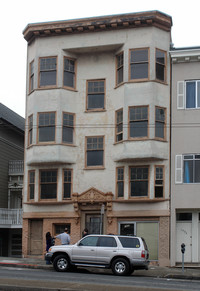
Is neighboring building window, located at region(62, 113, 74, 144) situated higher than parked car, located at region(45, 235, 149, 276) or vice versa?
neighboring building window, located at region(62, 113, 74, 144)

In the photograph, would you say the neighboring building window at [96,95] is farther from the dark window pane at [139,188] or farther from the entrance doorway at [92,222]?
the entrance doorway at [92,222]

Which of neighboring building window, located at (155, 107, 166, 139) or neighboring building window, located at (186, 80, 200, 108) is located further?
neighboring building window, located at (186, 80, 200, 108)

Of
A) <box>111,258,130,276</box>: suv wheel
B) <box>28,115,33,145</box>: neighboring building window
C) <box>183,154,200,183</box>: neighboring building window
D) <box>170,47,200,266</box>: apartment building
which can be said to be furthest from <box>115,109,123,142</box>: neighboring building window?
<box>111,258,130,276</box>: suv wheel

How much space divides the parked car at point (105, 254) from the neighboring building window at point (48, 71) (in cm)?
1150

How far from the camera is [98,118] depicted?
31.0 m

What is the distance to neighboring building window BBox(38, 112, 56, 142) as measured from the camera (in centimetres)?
3086

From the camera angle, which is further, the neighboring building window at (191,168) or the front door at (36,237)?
the front door at (36,237)

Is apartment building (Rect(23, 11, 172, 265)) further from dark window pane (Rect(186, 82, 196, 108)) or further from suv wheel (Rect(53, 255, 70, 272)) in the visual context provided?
suv wheel (Rect(53, 255, 70, 272))

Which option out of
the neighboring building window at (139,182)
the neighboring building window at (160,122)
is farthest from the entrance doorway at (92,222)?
the neighboring building window at (160,122)

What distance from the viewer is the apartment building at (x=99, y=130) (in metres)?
29.4

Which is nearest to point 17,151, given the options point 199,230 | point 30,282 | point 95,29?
point 95,29

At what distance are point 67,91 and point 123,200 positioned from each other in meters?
6.82

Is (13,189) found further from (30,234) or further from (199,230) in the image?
(199,230)

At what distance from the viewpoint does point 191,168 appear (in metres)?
29.1
